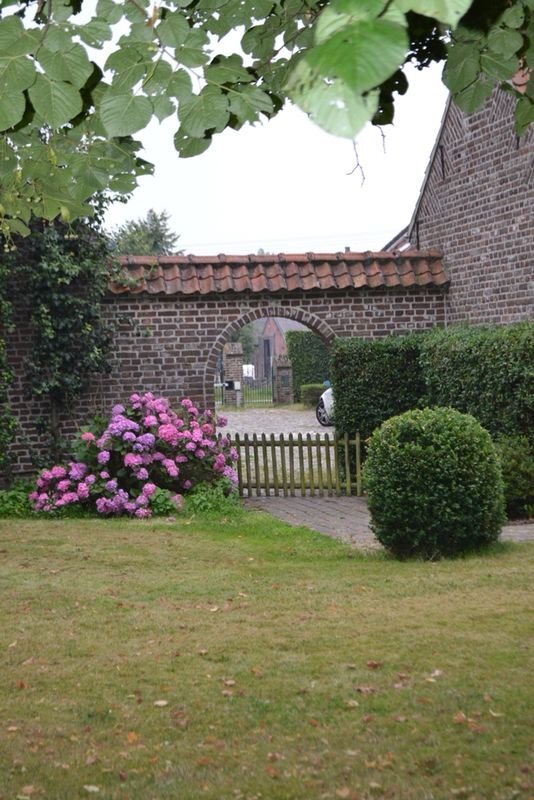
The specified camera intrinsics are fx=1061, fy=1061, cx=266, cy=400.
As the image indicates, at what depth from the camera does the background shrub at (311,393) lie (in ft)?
130

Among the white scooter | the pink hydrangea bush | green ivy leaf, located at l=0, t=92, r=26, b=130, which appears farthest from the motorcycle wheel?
green ivy leaf, located at l=0, t=92, r=26, b=130

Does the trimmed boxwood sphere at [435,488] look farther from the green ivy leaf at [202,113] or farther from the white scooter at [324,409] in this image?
the white scooter at [324,409]

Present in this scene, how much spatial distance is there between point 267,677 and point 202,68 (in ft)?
12.0

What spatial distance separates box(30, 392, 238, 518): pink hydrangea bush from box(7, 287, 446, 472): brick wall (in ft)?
3.65

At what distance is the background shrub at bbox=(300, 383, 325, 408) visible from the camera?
39594 millimetres

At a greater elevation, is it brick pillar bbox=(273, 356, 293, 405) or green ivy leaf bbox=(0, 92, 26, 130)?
green ivy leaf bbox=(0, 92, 26, 130)

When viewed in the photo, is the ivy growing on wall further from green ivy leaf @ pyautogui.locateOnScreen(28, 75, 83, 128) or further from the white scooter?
the white scooter

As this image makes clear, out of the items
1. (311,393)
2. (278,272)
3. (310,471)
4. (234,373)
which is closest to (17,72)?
(310,471)

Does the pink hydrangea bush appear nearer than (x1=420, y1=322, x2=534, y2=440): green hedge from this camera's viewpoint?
No

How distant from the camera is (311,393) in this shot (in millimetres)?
40031

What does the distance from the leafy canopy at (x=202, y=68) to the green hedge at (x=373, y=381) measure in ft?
32.3

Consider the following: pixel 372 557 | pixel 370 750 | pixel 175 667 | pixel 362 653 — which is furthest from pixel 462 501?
pixel 370 750

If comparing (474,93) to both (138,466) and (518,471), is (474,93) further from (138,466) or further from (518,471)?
(138,466)

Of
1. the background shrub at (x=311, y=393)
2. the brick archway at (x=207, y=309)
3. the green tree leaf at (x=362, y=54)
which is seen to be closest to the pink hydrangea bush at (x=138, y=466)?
the brick archway at (x=207, y=309)
